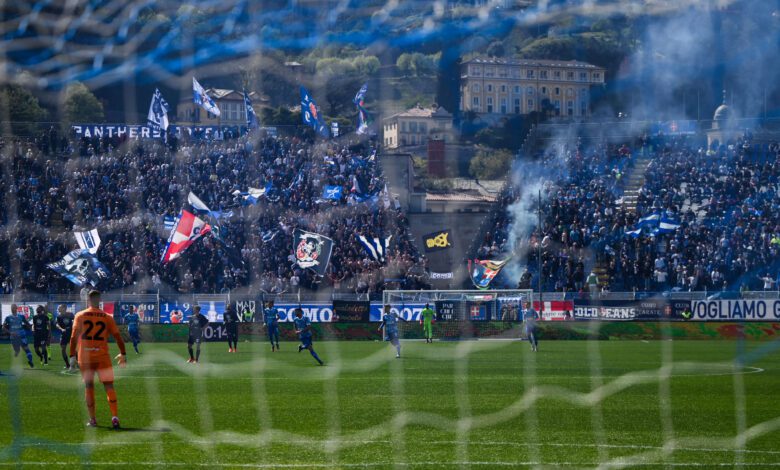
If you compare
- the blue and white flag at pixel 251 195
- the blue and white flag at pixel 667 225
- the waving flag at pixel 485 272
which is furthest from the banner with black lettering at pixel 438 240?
the blue and white flag at pixel 667 225

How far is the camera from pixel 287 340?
3834cm

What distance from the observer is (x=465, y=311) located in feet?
127

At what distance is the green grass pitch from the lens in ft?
38.9

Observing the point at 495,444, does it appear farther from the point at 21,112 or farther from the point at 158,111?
the point at 21,112

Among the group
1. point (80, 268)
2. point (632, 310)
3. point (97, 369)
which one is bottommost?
point (632, 310)

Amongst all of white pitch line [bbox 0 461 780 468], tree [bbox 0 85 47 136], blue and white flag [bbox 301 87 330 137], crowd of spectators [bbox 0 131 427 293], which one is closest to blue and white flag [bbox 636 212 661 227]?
crowd of spectators [bbox 0 131 427 293]

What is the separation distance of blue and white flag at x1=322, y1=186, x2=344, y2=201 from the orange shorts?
35.6 meters

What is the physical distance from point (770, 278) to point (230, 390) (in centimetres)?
2811

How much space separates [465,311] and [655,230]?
11358mm

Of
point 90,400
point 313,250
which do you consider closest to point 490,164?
point 313,250

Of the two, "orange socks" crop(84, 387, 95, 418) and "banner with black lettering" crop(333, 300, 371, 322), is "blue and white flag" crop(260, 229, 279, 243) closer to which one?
"banner with black lettering" crop(333, 300, 371, 322)

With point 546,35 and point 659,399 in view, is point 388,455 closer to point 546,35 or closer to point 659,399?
point 659,399

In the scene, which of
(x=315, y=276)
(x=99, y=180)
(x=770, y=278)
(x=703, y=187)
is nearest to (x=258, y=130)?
(x=99, y=180)

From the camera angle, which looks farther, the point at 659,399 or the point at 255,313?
the point at 255,313
